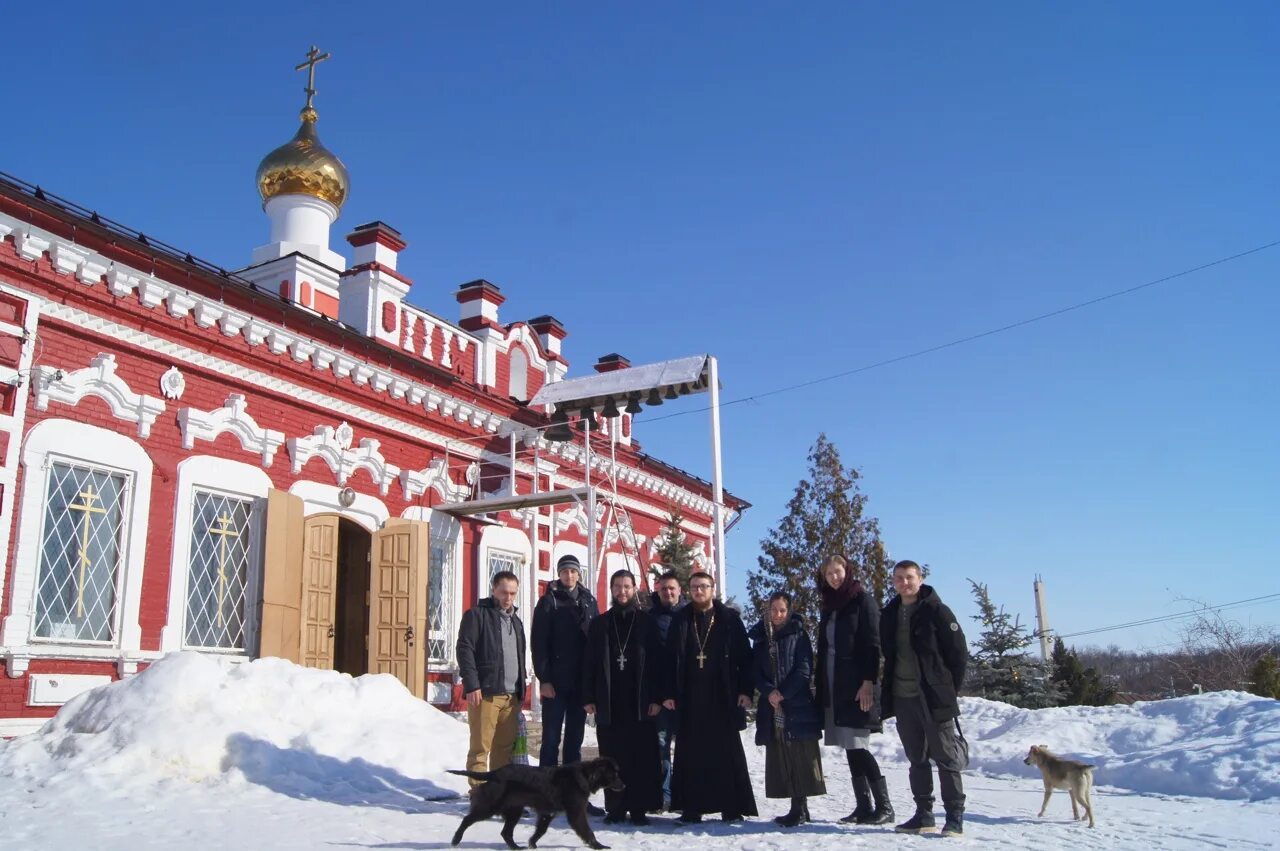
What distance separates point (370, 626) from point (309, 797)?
5528mm

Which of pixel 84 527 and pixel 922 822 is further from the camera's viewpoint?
pixel 84 527

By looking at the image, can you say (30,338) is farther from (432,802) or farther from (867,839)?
(867,839)

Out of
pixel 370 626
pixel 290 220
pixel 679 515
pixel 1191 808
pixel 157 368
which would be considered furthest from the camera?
pixel 679 515

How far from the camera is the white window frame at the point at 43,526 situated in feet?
28.4

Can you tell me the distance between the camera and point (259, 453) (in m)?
11.1

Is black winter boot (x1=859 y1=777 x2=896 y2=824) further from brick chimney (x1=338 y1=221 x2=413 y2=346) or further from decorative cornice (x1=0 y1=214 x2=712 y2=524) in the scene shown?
brick chimney (x1=338 y1=221 x2=413 y2=346)

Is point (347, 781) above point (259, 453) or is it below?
below

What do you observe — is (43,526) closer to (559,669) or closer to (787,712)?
(559,669)

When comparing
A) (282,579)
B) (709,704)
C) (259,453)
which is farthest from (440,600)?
(709,704)

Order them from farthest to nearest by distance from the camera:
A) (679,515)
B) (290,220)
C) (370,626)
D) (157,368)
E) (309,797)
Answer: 1. (679,515)
2. (290,220)
3. (370,626)
4. (157,368)
5. (309,797)

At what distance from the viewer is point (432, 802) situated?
7191mm

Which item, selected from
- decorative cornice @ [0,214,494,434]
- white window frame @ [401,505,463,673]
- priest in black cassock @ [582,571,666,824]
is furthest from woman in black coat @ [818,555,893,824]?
white window frame @ [401,505,463,673]

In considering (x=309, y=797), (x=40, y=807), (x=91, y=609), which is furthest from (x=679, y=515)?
(x=40, y=807)

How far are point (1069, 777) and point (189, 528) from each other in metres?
8.06
